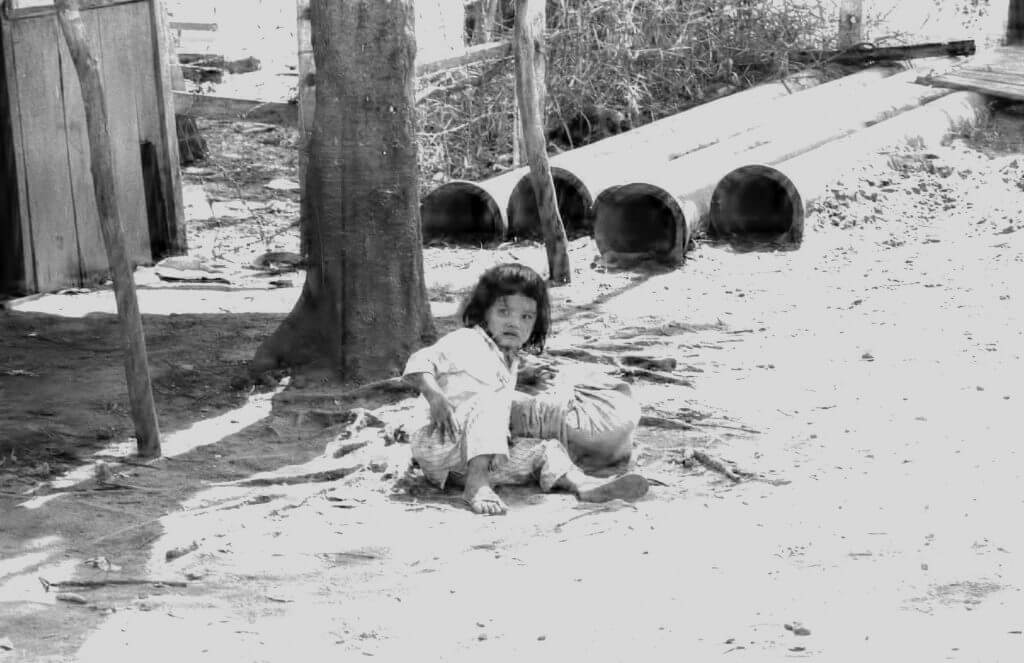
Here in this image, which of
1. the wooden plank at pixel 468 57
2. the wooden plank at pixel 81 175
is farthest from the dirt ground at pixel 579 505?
the wooden plank at pixel 468 57

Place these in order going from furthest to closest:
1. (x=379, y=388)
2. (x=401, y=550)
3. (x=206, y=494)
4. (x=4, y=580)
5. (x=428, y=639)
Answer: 1. (x=379, y=388)
2. (x=206, y=494)
3. (x=401, y=550)
4. (x=4, y=580)
5. (x=428, y=639)

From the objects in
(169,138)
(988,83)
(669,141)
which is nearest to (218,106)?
(169,138)

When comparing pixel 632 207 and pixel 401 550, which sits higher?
pixel 632 207

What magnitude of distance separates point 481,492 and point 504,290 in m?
0.73

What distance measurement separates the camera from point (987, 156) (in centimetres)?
1175

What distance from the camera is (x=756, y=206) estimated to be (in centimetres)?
1049

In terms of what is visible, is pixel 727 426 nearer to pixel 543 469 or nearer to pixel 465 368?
pixel 543 469

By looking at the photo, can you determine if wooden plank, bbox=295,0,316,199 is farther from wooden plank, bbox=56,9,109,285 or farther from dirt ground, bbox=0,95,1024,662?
wooden plank, bbox=56,9,109,285

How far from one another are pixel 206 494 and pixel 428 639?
1.65 metres

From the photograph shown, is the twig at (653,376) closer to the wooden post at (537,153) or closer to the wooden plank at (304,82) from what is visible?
the wooden post at (537,153)

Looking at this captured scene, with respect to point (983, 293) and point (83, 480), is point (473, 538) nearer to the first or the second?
point (83, 480)

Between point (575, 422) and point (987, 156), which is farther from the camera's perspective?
point (987, 156)

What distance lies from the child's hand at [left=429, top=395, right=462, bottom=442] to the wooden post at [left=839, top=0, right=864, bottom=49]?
35.5 ft

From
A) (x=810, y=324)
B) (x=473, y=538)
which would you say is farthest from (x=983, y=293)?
(x=473, y=538)
